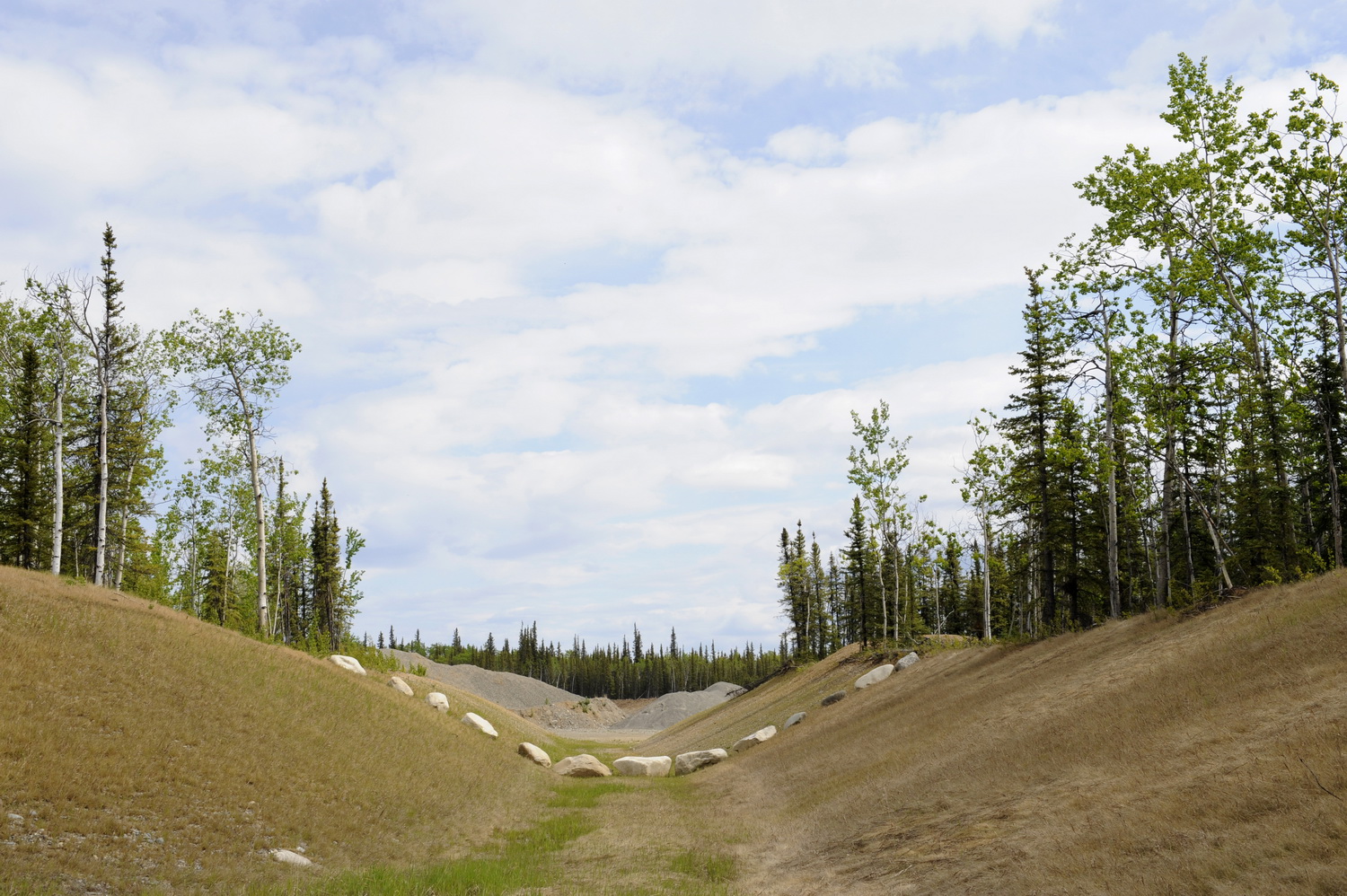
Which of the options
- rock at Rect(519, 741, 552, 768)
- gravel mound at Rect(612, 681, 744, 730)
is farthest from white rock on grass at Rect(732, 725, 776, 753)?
gravel mound at Rect(612, 681, 744, 730)

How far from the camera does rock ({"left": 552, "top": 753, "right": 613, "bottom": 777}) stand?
32406 millimetres

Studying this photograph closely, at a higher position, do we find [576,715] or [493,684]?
[493,684]

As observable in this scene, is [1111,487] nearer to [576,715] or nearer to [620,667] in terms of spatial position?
[576,715]

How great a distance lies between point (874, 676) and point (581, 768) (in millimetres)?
15487

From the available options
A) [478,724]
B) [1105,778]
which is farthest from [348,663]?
[1105,778]

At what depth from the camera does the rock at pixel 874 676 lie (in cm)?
3854

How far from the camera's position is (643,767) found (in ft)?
111

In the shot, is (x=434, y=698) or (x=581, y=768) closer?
A: (x=581, y=768)

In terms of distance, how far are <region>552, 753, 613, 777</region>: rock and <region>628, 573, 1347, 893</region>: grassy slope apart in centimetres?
771

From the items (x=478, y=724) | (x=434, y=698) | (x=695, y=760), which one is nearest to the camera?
(x=478, y=724)

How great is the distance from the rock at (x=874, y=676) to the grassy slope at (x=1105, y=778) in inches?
446

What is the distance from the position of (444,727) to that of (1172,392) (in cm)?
2774

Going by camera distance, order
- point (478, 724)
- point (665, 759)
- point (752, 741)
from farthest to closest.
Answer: point (752, 741)
point (665, 759)
point (478, 724)

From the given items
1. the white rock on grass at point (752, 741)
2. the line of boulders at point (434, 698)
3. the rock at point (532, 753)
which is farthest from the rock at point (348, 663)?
the white rock on grass at point (752, 741)
